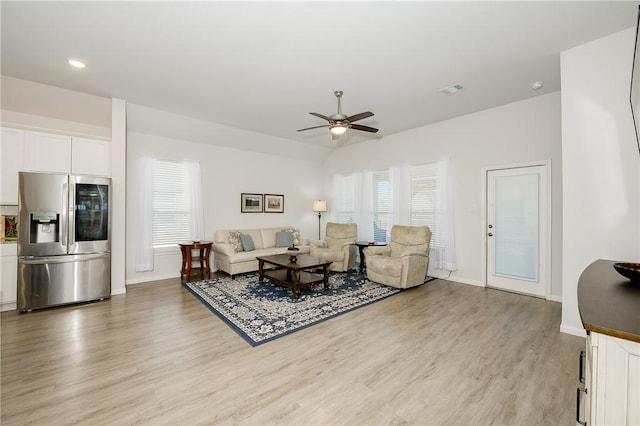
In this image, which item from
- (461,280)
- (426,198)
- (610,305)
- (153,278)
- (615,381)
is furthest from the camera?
(426,198)

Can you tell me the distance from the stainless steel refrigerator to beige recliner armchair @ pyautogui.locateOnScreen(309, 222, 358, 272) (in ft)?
12.0

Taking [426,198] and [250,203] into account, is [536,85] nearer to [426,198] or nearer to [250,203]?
[426,198]

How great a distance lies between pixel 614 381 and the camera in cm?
98

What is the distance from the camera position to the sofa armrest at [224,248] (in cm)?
531

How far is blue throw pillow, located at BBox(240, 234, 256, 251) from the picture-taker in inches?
224

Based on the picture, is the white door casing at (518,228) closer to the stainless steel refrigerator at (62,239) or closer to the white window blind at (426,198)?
the white window blind at (426,198)

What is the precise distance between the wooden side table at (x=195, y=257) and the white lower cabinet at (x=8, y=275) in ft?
6.85

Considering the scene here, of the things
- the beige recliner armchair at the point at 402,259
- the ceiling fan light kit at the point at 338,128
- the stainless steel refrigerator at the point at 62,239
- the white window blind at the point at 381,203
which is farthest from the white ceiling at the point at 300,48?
the beige recliner armchair at the point at 402,259

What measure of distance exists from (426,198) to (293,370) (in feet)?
14.3

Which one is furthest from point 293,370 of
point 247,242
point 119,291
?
point 247,242

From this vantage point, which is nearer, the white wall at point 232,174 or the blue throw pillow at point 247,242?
the white wall at point 232,174

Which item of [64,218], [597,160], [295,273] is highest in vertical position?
[597,160]

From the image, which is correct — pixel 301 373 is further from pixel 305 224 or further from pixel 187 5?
pixel 305 224

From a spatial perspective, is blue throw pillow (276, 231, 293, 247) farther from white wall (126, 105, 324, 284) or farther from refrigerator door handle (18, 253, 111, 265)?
refrigerator door handle (18, 253, 111, 265)
